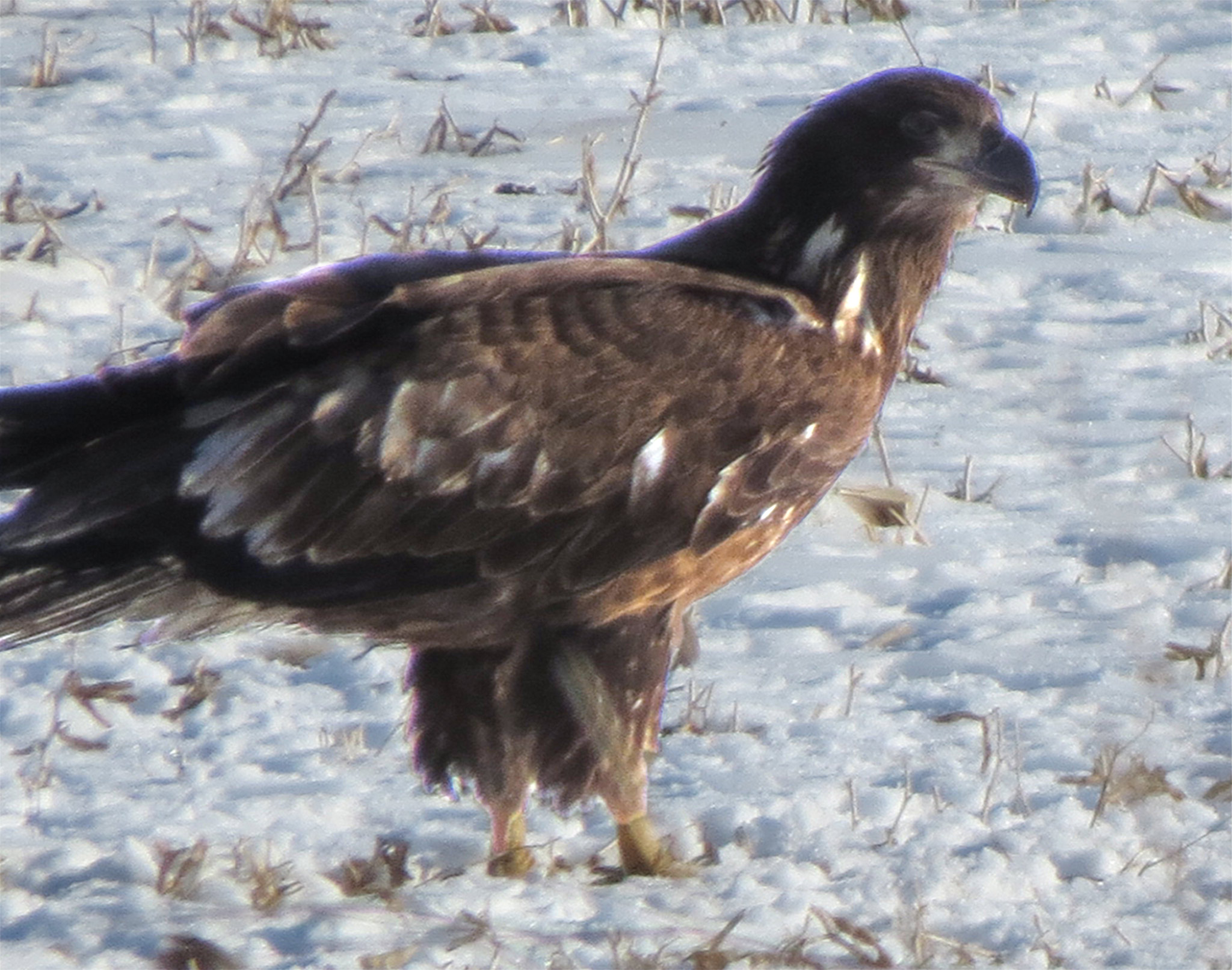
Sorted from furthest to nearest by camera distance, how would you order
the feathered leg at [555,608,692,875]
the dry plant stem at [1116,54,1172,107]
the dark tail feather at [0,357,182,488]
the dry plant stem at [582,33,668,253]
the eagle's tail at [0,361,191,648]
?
the dry plant stem at [1116,54,1172,107] < the dry plant stem at [582,33,668,253] < the feathered leg at [555,608,692,875] < the dark tail feather at [0,357,182,488] < the eagle's tail at [0,361,191,648]

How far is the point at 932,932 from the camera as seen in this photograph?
414 centimetres

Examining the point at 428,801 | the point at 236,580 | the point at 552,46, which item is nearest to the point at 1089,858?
the point at 428,801

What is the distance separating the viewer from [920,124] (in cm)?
462

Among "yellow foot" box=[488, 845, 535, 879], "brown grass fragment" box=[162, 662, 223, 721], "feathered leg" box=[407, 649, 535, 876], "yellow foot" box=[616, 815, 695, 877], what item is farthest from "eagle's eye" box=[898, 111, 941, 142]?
"brown grass fragment" box=[162, 662, 223, 721]

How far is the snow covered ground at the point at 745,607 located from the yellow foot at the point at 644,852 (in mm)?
56

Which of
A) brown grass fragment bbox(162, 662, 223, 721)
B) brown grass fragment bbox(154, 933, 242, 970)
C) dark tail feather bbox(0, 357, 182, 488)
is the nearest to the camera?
brown grass fragment bbox(154, 933, 242, 970)

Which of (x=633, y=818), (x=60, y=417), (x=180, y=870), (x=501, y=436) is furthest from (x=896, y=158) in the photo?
(x=180, y=870)

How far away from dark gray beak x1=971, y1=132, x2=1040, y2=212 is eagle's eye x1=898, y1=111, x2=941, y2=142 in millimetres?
102

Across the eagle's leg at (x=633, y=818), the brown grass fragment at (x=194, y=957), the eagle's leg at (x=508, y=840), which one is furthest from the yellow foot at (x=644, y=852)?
the brown grass fragment at (x=194, y=957)

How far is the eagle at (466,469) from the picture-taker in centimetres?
423

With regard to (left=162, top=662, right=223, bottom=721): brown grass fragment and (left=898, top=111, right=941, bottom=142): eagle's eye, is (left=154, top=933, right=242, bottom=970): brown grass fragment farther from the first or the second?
(left=898, top=111, right=941, bottom=142): eagle's eye

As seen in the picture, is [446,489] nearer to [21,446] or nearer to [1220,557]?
[21,446]

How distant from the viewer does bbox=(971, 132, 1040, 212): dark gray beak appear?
4.61 metres

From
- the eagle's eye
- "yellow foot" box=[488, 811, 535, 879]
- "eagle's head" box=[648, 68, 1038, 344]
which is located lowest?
"yellow foot" box=[488, 811, 535, 879]
